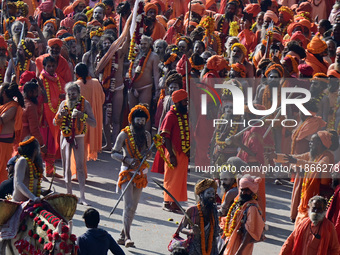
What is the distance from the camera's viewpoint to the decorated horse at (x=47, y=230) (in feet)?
32.9

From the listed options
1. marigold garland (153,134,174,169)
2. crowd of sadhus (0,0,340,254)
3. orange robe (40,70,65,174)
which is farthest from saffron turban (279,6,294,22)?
marigold garland (153,134,174,169)

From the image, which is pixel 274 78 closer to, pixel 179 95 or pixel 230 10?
pixel 179 95

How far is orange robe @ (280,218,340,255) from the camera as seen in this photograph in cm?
1119

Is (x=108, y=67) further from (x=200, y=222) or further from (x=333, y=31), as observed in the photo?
(x=200, y=222)

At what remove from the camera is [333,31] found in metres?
18.4

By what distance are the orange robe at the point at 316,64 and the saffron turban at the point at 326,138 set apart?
4.47m

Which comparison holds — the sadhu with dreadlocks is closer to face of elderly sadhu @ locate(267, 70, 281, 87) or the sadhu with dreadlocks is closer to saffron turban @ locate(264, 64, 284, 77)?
face of elderly sadhu @ locate(267, 70, 281, 87)

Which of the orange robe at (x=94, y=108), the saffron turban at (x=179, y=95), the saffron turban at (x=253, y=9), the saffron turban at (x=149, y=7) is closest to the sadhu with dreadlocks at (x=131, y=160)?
the saffron turban at (x=179, y=95)

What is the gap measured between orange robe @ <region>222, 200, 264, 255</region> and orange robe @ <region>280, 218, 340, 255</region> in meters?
0.38

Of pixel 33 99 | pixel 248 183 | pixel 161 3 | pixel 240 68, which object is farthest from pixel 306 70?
pixel 161 3

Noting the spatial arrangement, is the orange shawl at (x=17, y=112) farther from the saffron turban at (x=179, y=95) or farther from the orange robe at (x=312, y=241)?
the orange robe at (x=312, y=241)

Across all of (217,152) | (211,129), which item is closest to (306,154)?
(217,152)

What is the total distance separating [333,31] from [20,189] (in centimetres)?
881

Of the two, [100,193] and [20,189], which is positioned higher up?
[20,189]
